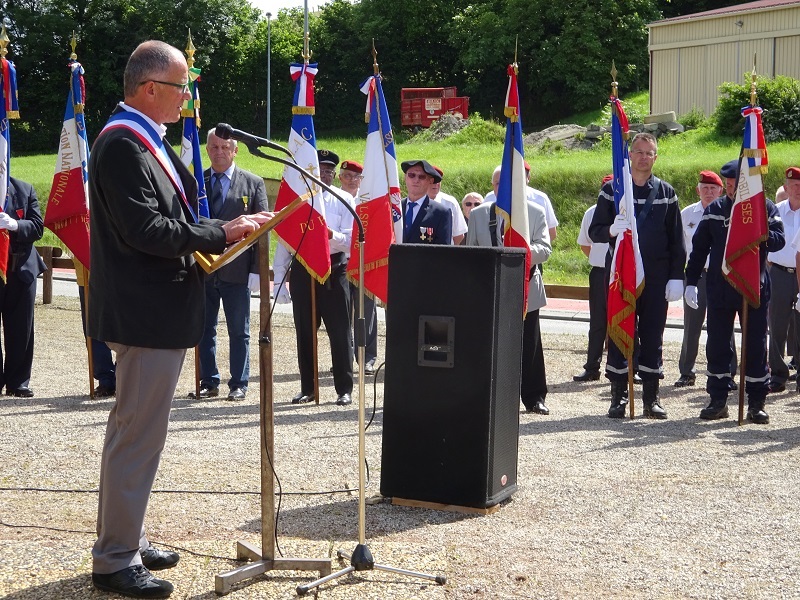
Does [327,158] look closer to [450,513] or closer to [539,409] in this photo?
[539,409]

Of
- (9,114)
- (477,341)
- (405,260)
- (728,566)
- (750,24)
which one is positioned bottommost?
(728,566)

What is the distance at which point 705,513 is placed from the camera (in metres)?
5.89

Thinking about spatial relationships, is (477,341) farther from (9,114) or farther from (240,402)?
(9,114)

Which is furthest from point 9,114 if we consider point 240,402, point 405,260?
point 405,260

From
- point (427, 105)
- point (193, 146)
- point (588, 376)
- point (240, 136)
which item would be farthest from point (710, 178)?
point (427, 105)

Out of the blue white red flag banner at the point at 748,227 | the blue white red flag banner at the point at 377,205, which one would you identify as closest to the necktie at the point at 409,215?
the blue white red flag banner at the point at 377,205

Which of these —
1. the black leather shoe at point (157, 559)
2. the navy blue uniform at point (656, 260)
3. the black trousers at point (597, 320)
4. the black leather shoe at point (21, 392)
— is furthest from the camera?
the black trousers at point (597, 320)

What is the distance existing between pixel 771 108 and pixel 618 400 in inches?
872

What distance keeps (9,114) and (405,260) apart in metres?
5.57

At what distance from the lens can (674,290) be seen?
8922mm

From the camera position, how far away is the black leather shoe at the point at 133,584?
4289 millimetres

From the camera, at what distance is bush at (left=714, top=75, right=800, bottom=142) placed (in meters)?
28.2

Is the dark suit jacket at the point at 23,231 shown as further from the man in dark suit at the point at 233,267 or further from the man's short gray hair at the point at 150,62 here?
the man's short gray hair at the point at 150,62

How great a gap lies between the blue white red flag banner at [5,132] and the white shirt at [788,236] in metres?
7.26
